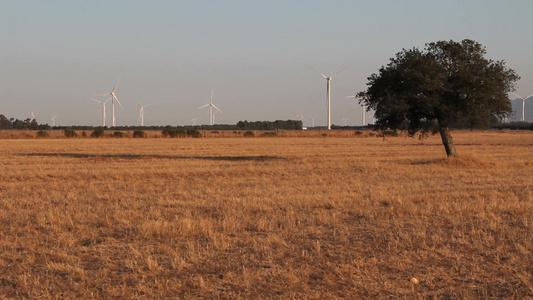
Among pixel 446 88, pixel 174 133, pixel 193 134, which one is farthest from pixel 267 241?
pixel 193 134

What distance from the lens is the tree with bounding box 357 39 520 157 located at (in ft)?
114

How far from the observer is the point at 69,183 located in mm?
24469

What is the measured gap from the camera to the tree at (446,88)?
3469 centimetres

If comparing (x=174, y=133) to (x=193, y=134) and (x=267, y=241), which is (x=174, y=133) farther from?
(x=267, y=241)

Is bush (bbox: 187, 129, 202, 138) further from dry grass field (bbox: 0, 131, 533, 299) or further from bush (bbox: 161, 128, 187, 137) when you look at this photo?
dry grass field (bbox: 0, 131, 533, 299)

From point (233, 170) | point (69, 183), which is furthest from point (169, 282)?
point (233, 170)

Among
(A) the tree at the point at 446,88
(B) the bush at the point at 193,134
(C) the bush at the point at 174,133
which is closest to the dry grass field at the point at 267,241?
(A) the tree at the point at 446,88

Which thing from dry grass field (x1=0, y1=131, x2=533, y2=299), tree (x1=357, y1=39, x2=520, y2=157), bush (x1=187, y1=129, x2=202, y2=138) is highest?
tree (x1=357, y1=39, x2=520, y2=157)

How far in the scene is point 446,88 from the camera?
35.1 metres

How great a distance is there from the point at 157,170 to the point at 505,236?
2028cm

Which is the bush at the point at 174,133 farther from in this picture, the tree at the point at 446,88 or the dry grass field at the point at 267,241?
the dry grass field at the point at 267,241

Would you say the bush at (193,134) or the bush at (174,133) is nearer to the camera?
the bush at (174,133)

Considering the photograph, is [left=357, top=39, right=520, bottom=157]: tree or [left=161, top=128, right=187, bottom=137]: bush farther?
[left=161, top=128, right=187, bottom=137]: bush

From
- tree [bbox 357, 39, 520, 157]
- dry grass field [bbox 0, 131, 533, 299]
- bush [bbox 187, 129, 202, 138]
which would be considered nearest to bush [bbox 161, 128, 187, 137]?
bush [bbox 187, 129, 202, 138]
